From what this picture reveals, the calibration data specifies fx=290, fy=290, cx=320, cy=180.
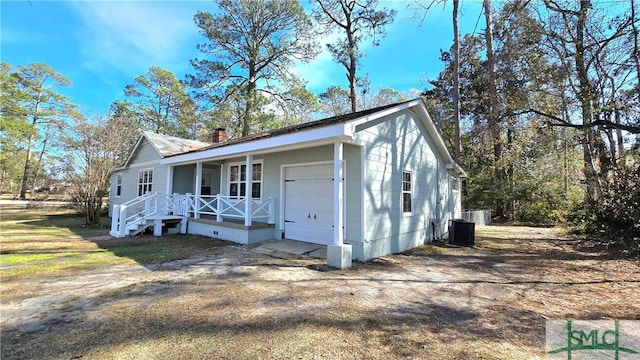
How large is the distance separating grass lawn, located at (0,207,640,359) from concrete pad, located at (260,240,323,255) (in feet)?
1.97

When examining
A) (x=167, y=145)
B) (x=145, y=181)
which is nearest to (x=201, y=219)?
(x=167, y=145)

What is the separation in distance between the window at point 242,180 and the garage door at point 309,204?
4.74 ft

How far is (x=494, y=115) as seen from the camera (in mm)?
13266

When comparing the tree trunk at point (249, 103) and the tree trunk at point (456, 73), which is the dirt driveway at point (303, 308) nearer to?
the tree trunk at point (456, 73)

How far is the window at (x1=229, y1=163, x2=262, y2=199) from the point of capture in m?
10.1

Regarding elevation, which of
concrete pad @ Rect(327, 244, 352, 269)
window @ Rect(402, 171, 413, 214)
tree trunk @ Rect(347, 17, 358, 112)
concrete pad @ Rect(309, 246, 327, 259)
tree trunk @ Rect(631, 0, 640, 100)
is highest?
tree trunk @ Rect(347, 17, 358, 112)

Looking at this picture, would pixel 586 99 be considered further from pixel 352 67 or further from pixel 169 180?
pixel 169 180

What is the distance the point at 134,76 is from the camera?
28.2 metres

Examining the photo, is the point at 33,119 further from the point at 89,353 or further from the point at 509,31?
the point at 509,31

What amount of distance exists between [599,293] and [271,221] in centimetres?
766

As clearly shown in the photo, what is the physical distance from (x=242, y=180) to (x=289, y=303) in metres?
7.12

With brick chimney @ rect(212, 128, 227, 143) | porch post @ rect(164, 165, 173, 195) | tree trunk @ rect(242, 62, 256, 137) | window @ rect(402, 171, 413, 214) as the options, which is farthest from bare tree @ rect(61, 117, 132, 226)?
window @ rect(402, 171, 413, 214)

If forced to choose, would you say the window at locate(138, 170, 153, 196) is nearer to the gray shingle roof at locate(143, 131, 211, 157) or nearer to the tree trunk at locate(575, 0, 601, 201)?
the gray shingle roof at locate(143, 131, 211, 157)

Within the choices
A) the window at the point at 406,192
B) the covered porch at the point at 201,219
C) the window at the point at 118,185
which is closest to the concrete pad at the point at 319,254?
the covered porch at the point at 201,219
